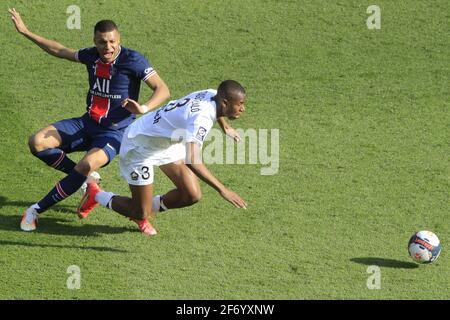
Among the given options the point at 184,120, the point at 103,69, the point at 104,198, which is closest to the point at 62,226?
the point at 104,198

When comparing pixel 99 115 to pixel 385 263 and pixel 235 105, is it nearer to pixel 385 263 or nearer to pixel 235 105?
pixel 235 105

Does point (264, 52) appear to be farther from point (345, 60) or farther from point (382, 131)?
point (382, 131)

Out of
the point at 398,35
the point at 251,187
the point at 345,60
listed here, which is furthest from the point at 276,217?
the point at 398,35

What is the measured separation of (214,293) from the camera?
9664 mm

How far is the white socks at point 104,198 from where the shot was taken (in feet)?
35.6

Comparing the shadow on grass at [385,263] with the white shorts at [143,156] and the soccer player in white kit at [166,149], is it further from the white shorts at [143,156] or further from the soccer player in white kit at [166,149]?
the white shorts at [143,156]

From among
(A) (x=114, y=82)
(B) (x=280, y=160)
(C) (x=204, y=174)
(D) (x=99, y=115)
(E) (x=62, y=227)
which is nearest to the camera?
(C) (x=204, y=174)

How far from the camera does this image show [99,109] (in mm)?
11227

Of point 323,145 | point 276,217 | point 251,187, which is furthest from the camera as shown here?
point 323,145

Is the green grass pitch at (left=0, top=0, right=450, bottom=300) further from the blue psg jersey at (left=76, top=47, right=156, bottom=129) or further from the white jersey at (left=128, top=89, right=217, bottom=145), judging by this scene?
the white jersey at (left=128, top=89, right=217, bottom=145)

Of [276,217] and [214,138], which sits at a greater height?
[214,138]

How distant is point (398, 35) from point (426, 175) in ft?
13.9

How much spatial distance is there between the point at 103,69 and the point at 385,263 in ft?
11.9

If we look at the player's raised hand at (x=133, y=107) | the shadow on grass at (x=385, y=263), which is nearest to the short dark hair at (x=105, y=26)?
the player's raised hand at (x=133, y=107)
